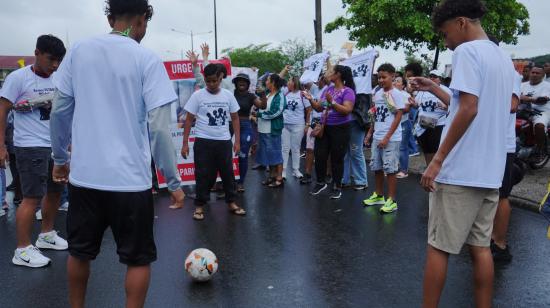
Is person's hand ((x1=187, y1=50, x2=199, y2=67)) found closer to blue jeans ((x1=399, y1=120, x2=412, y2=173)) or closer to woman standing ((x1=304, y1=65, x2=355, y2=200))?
woman standing ((x1=304, y1=65, x2=355, y2=200))

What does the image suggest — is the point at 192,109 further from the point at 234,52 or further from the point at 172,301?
the point at 234,52

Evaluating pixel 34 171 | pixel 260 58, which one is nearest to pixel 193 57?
pixel 34 171

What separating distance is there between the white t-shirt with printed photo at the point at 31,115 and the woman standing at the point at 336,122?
3.84m

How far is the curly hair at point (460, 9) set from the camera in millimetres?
2777

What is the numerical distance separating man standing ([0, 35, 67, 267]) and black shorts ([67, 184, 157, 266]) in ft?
6.24

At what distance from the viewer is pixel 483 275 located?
2887 mm

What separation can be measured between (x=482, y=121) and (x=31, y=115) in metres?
3.82

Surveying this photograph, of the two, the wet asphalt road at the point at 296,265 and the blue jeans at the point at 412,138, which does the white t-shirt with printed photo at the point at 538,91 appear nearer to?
the blue jeans at the point at 412,138

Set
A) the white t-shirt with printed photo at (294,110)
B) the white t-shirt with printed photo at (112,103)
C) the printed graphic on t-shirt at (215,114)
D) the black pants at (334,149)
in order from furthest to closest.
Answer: the white t-shirt with printed photo at (294,110) < the black pants at (334,149) < the printed graphic on t-shirt at (215,114) < the white t-shirt with printed photo at (112,103)

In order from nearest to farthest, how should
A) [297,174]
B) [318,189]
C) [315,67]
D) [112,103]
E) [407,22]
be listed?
1. [112,103]
2. [318,189]
3. [297,174]
4. [315,67]
5. [407,22]

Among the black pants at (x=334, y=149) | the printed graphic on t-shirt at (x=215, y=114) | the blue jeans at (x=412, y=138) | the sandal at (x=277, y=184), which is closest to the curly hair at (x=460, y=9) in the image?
the printed graphic on t-shirt at (x=215, y=114)

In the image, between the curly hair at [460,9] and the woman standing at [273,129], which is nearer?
the curly hair at [460,9]

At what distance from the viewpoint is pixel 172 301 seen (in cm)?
356

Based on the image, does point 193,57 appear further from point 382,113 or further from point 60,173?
point 60,173
